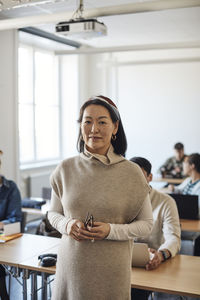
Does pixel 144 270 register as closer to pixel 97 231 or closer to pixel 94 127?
pixel 97 231

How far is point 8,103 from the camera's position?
20.9 feet

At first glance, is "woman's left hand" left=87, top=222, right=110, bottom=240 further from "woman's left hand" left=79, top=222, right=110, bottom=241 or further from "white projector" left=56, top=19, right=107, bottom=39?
"white projector" left=56, top=19, right=107, bottom=39

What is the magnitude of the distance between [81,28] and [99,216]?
8.73 ft

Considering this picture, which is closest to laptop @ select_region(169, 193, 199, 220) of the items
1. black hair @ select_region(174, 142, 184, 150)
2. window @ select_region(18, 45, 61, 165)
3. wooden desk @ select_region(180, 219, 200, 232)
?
wooden desk @ select_region(180, 219, 200, 232)

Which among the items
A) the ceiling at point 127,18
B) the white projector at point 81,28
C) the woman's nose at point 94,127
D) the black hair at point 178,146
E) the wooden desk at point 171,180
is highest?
the ceiling at point 127,18

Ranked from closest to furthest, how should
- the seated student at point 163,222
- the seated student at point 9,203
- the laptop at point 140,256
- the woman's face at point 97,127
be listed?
the woman's face at point 97,127
the laptop at point 140,256
the seated student at point 163,222
the seated student at point 9,203

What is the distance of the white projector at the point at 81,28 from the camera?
12.9ft

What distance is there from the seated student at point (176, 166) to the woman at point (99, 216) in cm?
565

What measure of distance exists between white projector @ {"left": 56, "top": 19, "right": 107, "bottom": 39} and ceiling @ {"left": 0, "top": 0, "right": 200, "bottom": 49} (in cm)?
14

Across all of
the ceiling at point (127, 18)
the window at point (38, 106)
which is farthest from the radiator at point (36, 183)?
the ceiling at point (127, 18)

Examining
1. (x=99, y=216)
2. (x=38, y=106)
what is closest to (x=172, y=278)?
(x=99, y=216)

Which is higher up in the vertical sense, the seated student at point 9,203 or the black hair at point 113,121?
the black hair at point 113,121

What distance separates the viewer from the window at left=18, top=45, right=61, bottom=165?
7793 mm

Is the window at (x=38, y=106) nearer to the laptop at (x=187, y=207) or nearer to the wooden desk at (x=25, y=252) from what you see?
the laptop at (x=187, y=207)
